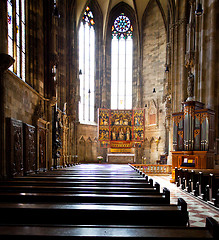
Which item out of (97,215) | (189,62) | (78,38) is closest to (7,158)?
(97,215)

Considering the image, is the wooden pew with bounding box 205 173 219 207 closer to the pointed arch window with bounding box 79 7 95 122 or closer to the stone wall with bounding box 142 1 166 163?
the stone wall with bounding box 142 1 166 163

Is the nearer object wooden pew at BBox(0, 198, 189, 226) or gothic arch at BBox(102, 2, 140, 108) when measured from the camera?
wooden pew at BBox(0, 198, 189, 226)

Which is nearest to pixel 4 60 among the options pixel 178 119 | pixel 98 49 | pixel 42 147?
pixel 42 147

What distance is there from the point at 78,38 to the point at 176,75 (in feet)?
36.7

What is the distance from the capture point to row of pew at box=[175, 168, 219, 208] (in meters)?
7.25

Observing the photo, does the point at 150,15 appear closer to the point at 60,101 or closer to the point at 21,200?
the point at 60,101

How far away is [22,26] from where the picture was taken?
10164 mm

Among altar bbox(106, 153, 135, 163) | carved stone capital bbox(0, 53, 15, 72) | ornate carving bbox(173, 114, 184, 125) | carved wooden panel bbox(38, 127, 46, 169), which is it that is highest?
carved stone capital bbox(0, 53, 15, 72)

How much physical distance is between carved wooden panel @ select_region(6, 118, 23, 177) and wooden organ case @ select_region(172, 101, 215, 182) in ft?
27.3

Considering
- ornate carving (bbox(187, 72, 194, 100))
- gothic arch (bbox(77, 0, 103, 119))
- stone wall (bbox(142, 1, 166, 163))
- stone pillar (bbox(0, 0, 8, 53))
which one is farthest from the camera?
gothic arch (bbox(77, 0, 103, 119))

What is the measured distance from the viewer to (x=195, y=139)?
1358cm

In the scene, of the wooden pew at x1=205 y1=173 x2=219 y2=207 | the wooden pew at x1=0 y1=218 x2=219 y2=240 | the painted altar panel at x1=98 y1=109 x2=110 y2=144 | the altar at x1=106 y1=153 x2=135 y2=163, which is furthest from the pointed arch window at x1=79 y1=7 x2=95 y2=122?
the wooden pew at x1=0 y1=218 x2=219 y2=240

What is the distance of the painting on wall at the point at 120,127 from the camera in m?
18.4

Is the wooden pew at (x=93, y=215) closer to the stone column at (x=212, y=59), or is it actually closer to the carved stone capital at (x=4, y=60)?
the carved stone capital at (x=4, y=60)
